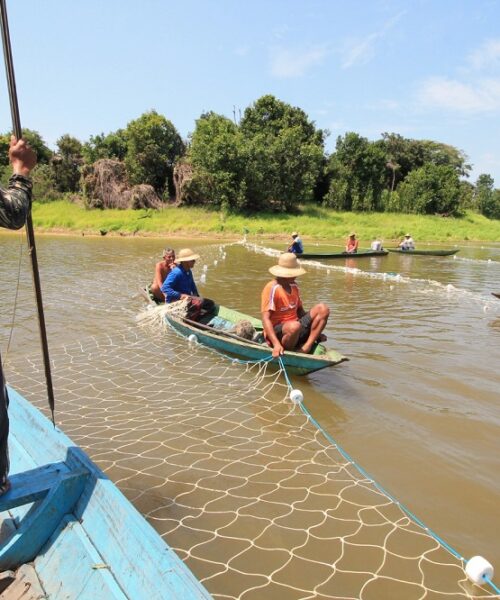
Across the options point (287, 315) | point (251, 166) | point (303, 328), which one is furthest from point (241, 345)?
point (251, 166)

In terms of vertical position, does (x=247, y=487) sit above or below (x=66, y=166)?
below

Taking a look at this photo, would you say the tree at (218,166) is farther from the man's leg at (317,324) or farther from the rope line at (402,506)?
the rope line at (402,506)

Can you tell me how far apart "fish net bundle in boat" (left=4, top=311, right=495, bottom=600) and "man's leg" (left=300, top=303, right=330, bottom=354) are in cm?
51

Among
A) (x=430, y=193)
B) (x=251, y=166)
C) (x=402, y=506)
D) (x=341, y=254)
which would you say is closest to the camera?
(x=402, y=506)

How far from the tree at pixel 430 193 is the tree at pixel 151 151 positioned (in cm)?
1857

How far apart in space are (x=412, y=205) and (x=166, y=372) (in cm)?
3534

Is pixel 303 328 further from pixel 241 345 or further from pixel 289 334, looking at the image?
pixel 241 345

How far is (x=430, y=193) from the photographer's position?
37.1 m

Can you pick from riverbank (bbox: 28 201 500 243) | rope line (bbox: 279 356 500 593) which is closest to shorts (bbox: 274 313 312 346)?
rope line (bbox: 279 356 500 593)

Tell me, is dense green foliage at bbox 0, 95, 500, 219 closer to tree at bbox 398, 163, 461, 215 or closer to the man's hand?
tree at bbox 398, 163, 461, 215

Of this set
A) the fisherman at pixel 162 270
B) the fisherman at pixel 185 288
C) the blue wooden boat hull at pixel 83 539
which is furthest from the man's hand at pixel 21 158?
the fisherman at pixel 162 270

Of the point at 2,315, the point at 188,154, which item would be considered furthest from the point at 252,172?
the point at 2,315

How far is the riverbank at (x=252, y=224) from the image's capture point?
103ft

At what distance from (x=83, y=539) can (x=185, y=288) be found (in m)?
5.82
